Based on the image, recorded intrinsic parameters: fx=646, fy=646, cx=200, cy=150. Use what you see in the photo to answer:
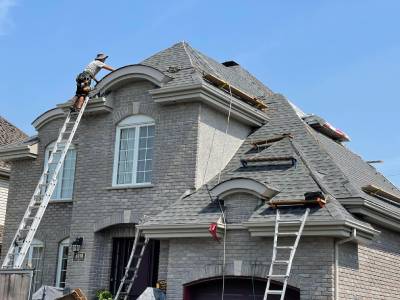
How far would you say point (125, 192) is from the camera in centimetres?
1672

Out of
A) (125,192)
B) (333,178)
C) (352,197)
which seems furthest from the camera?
(125,192)

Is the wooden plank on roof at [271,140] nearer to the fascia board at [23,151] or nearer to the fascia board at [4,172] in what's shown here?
the fascia board at [23,151]

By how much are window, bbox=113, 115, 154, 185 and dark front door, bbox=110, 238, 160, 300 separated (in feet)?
5.38

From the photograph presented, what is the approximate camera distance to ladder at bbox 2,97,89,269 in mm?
14070

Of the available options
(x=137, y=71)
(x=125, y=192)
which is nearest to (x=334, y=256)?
(x=125, y=192)

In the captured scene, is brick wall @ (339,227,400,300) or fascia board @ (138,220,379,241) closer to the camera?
fascia board @ (138,220,379,241)

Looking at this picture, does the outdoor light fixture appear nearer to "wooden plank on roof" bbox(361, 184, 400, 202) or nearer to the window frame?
the window frame

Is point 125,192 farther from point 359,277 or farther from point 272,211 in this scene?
point 359,277

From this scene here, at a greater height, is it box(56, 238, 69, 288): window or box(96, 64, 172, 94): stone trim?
box(96, 64, 172, 94): stone trim

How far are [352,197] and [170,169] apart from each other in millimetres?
4601

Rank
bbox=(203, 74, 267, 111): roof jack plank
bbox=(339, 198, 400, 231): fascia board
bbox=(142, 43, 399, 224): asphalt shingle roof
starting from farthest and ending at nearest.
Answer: bbox=(203, 74, 267, 111): roof jack plank
bbox=(142, 43, 399, 224): asphalt shingle roof
bbox=(339, 198, 400, 231): fascia board

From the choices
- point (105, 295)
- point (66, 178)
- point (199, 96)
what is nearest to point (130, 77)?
point (199, 96)

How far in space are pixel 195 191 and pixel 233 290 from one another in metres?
2.65

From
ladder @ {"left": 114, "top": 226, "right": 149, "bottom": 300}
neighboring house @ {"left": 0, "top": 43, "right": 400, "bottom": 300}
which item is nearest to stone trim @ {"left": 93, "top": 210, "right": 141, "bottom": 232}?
neighboring house @ {"left": 0, "top": 43, "right": 400, "bottom": 300}
